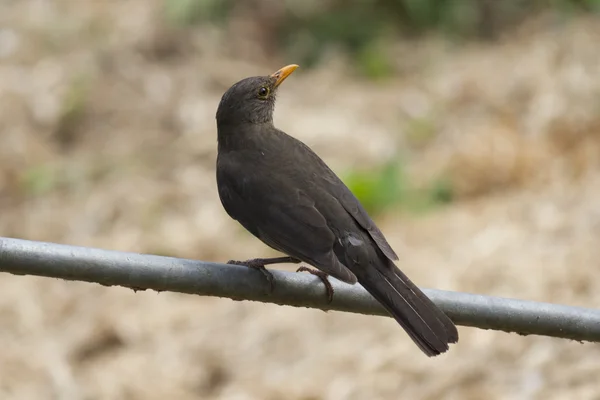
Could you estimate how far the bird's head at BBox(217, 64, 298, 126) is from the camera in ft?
13.9

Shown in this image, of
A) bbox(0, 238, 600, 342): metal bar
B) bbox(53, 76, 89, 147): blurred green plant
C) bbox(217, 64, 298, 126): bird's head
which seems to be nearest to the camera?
bbox(0, 238, 600, 342): metal bar

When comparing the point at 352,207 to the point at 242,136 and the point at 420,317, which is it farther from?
the point at 420,317

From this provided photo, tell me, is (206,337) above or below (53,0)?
below

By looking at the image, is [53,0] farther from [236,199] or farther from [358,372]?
[236,199]

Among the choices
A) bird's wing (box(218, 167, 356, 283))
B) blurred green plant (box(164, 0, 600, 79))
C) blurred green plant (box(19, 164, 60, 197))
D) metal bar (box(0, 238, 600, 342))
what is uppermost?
blurred green plant (box(164, 0, 600, 79))

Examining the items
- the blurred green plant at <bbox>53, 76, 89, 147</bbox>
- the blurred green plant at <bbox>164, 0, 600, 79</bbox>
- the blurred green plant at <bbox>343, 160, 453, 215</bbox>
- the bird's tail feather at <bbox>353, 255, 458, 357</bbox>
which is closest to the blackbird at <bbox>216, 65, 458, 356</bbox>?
the bird's tail feather at <bbox>353, 255, 458, 357</bbox>

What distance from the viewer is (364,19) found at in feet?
28.6

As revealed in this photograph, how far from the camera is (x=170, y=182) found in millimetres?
7387

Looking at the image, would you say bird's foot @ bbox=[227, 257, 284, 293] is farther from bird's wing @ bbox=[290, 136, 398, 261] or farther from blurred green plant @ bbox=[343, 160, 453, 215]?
blurred green plant @ bbox=[343, 160, 453, 215]

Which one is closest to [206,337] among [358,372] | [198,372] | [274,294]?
[198,372]

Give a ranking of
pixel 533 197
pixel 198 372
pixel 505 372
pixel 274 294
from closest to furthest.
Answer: pixel 274 294 < pixel 505 372 < pixel 198 372 < pixel 533 197

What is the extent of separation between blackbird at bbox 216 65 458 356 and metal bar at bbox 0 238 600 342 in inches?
3.1

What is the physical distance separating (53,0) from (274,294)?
7170 mm

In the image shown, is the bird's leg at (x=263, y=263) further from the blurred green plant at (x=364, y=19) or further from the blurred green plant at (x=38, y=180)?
the blurred green plant at (x=364, y=19)
